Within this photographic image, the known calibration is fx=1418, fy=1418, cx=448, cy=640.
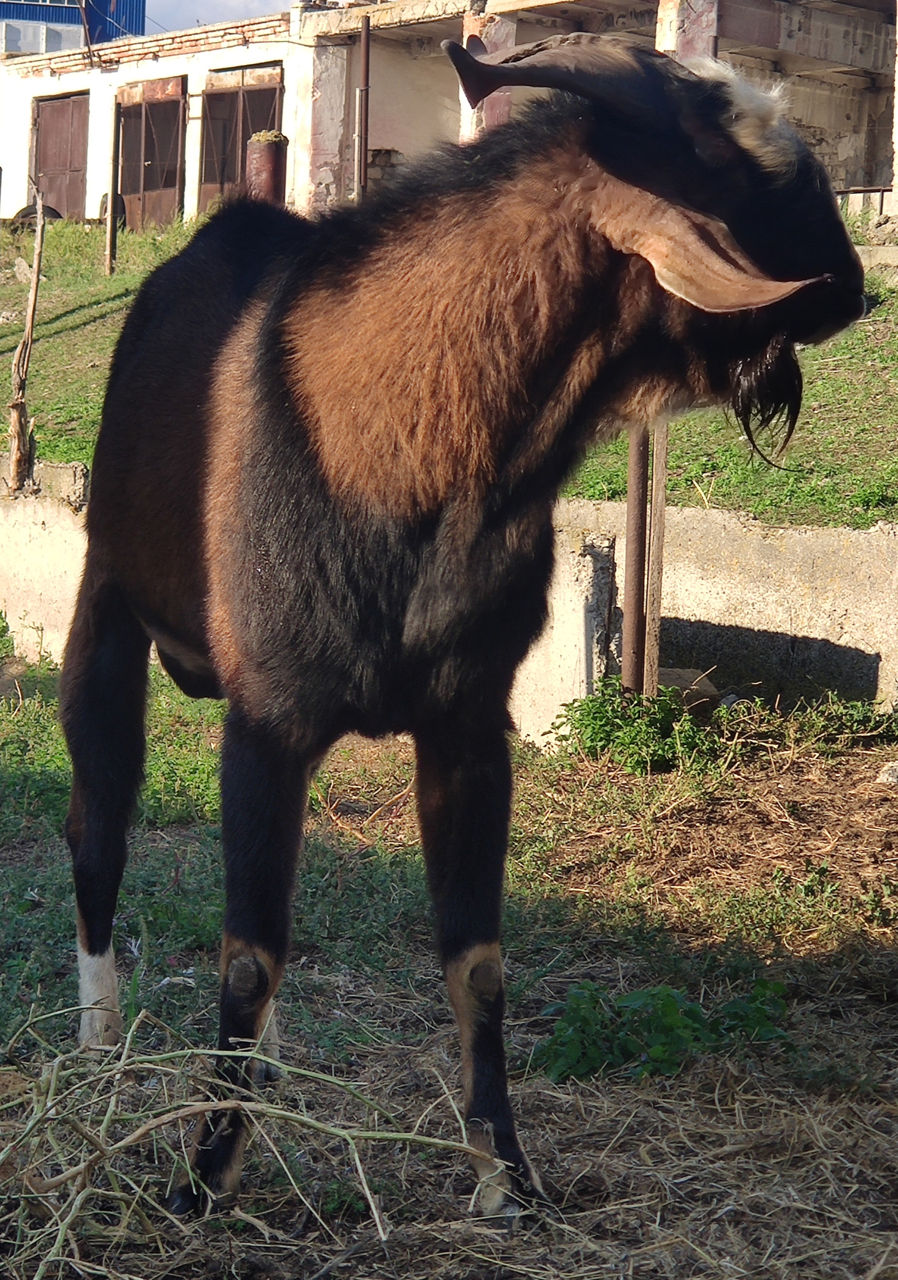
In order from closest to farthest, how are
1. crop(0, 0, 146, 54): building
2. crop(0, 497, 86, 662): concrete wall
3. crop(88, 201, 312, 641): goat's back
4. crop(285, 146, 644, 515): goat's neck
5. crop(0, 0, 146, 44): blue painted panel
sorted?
crop(285, 146, 644, 515): goat's neck
crop(88, 201, 312, 641): goat's back
crop(0, 497, 86, 662): concrete wall
crop(0, 0, 146, 54): building
crop(0, 0, 146, 44): blue painted panel

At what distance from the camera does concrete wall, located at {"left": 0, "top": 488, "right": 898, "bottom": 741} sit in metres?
6.16

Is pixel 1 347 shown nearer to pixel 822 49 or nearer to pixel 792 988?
pixel 822 49

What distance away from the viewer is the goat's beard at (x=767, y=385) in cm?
279

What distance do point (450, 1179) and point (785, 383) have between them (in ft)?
6.14

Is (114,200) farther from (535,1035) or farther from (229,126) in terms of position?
(535,1035)

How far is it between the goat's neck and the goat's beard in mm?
299

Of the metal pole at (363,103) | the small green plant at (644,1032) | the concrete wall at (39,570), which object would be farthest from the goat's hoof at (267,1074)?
the metal pole at (363,103)

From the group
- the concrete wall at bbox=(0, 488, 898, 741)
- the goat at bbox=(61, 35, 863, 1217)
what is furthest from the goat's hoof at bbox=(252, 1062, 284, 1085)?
the concrete wall at bbox=(0, 488, 898, 741)

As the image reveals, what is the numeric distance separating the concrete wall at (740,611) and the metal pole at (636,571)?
17cm

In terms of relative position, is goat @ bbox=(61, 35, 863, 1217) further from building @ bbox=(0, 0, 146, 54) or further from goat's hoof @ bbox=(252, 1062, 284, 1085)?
building @ bbox=(0, 0, 146, 54)

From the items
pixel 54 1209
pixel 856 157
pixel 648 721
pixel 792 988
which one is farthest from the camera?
pixel 856 157

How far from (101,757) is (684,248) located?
91.0 inches

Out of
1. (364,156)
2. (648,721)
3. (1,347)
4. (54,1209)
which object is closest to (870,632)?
(648,721)

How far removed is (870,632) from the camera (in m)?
6.16
